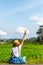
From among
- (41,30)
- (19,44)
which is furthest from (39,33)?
(19,44)

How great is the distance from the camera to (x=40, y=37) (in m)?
62.6

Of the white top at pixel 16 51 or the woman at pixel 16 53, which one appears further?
the white top at pixel 16 51

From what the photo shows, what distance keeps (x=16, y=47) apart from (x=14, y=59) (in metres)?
0.49

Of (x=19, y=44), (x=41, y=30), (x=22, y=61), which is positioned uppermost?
(x=41, y=30)

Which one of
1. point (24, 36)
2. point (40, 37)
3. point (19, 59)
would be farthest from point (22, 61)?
point (40, 37)

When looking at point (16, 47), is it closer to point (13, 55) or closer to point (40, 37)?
point (13, 55)

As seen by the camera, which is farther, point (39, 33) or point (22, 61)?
point (39, 33)

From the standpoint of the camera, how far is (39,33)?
64750 millimetres

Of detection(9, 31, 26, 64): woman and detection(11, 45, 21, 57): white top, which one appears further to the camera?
detection(11, 45, 21, 57): white top

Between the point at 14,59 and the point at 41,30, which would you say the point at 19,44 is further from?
the point at 41,30

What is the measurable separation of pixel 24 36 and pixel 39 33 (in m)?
55.5

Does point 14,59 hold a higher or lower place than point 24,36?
lower

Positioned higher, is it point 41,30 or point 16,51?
point 41,30

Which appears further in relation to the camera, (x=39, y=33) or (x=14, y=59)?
(x=39, y=33)
